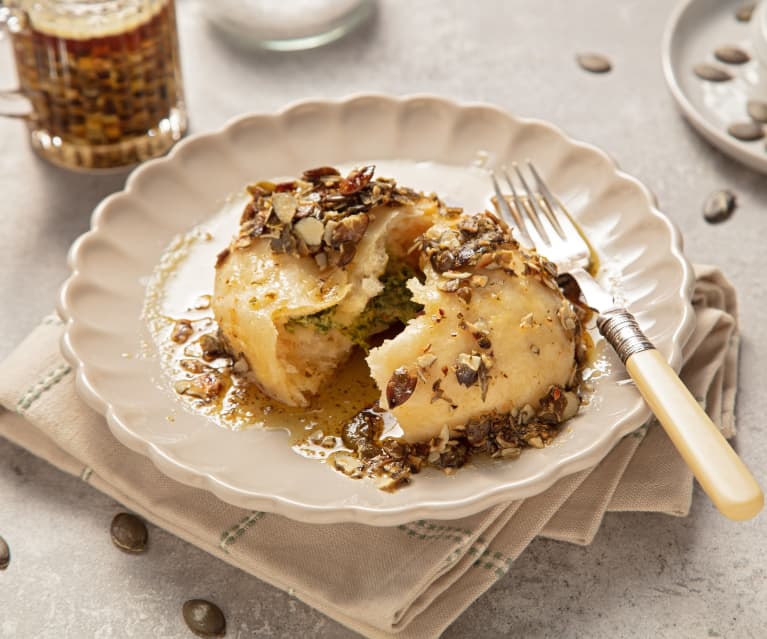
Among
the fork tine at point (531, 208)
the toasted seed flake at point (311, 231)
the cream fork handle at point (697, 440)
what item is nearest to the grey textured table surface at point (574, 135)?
the cream fork handle at point (697, 440)

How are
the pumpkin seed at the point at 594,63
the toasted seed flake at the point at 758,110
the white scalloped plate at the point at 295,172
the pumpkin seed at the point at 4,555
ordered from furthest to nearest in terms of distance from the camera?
the pumpkin seed at the point at 594,63 < the toasted seed flake at the point at 758,110 < the pumpkin seed at the point at 4,555 < the white scalloped plate at the point at 295,172

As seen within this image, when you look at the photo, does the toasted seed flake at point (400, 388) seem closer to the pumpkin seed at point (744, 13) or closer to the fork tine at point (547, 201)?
the fork tine at point (547, 201)

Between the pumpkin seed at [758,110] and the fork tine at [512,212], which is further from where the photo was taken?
the pumpkin seed at [758,110]

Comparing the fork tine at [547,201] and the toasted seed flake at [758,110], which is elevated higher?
the fork tine at [547,201]

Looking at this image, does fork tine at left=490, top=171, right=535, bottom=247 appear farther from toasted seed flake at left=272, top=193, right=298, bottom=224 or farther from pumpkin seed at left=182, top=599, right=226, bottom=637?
pumpkin seed at left=182, top=599, right=226, bottom=637

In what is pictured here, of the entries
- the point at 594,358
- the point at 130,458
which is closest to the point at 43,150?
the point at 130,458

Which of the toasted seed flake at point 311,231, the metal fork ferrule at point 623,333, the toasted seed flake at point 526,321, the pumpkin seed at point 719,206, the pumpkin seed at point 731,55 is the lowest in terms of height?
the pumpkin seed at point 719,206

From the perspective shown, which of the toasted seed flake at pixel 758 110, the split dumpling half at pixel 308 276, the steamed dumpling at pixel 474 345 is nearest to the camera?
the steamed dumpling at pixel 474 345

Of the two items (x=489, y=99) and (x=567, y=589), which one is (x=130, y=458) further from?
(x=489, y=99)
